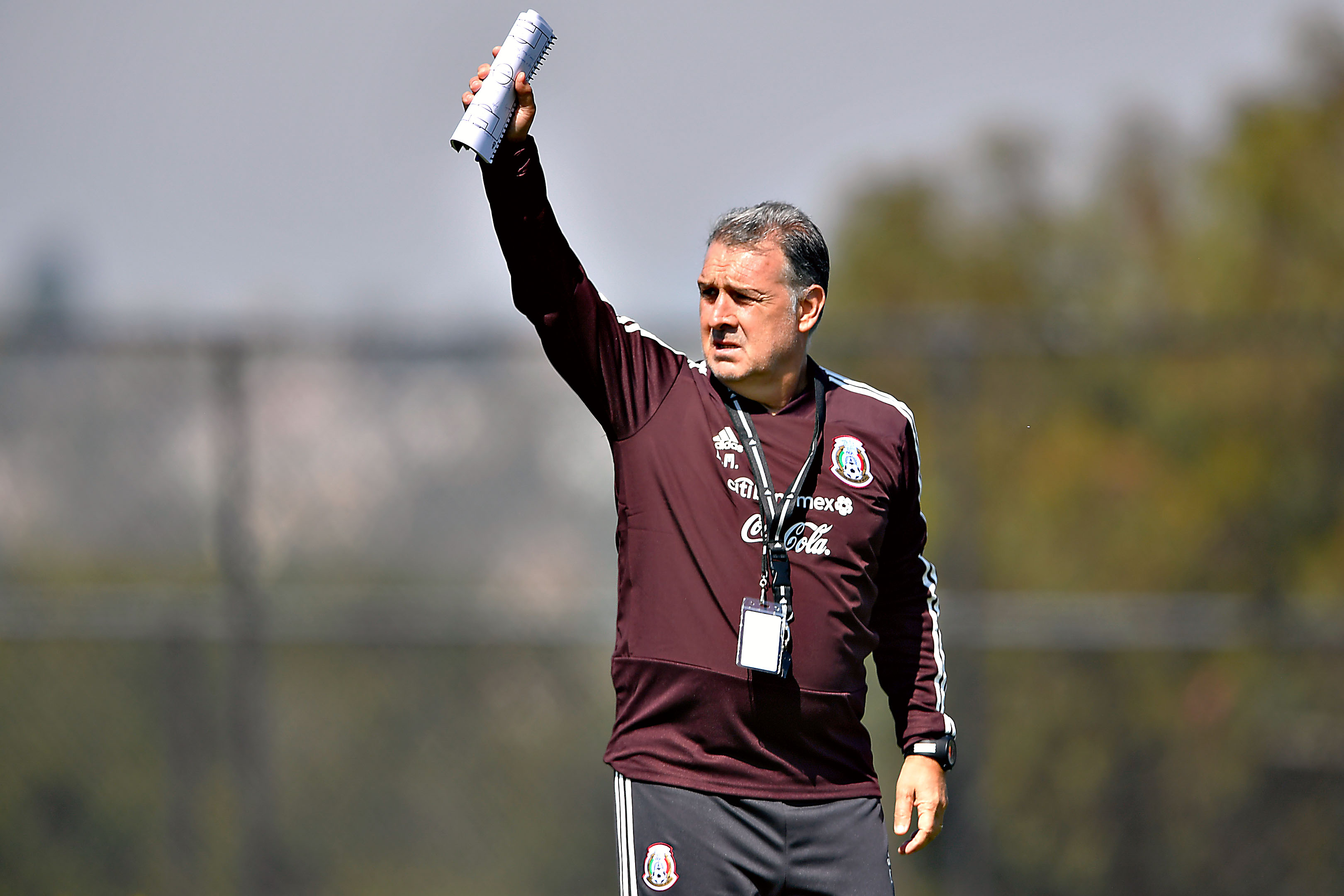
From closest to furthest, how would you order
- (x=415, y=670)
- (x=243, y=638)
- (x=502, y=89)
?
(x=502, y=89) < (x=243, y=638) < (x=415, y=670)

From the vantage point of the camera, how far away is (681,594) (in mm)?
2939

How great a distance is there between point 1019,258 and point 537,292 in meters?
5.89

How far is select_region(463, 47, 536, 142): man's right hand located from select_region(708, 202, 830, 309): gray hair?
571 millimetres

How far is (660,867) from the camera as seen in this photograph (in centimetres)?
283

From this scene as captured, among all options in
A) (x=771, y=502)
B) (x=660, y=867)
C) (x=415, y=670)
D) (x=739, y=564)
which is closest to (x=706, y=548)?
(x=739, y=564)

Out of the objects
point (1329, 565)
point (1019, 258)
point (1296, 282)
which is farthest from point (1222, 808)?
point (1019, 258)

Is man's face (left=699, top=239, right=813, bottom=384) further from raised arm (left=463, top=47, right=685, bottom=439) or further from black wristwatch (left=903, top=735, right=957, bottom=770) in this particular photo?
black wristwatch (left=903, top=735, right=957, bottom=770)

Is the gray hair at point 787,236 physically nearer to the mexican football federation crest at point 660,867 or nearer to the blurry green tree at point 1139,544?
the mexican football federation crest at point 660,867

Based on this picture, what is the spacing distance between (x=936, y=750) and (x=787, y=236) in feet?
4.34

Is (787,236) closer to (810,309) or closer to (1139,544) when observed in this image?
(810,309)

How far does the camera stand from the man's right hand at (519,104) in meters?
2.72

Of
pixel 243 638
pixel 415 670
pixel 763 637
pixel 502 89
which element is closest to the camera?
pixel 502 89

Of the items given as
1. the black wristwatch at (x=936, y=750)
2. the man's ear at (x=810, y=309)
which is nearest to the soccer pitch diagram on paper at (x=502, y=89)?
the man's ear at (x=810, y=309)

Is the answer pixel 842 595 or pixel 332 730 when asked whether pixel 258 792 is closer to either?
pixel 332 730
